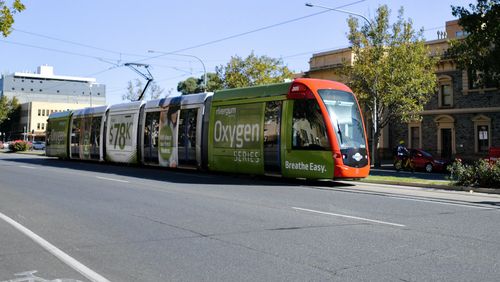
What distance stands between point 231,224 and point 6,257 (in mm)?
3466

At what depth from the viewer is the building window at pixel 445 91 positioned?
3672 cm

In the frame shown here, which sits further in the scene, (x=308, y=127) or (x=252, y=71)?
(x=252, y=71)

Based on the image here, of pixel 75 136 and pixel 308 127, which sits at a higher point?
pixel 75 136

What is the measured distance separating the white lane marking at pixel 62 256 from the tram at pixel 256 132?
30.2 feet

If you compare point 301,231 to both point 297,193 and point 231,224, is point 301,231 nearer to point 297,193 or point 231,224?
point 231,224

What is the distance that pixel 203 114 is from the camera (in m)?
19.9

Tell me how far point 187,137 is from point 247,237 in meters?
13.6

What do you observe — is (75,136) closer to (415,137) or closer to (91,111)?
(91,111)

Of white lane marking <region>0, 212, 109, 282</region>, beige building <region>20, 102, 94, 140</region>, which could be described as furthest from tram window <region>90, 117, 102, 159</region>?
beige building <region>20, 102, 94, 140</region>

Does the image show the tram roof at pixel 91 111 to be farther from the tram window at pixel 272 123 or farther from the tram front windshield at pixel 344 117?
the tram front windshield at pixel 344 117

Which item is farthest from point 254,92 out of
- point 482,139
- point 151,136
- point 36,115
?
point 36,115

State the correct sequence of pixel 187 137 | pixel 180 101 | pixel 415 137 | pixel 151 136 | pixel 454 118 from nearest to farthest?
1. pixel 187 137
2. pixel 180 101
3. pixel 151 136
4. pixel 454 118
5. pixel 415 137

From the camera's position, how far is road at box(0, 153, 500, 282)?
5.43m

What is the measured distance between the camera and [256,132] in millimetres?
17203
